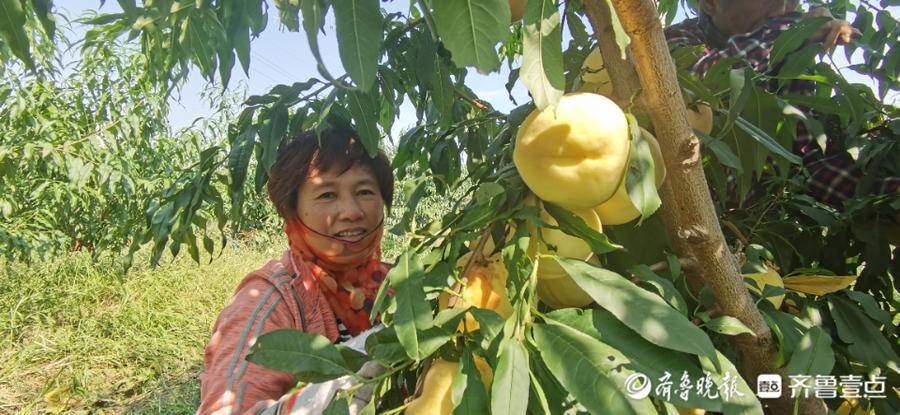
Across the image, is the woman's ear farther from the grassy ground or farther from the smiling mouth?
the grassy ground

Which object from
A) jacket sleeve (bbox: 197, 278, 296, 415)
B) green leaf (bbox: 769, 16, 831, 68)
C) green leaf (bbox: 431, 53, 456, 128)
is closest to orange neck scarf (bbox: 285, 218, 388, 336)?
jacket sleeve (bbox: 197, 278, 296, 415)

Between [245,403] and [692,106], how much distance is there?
914 mm

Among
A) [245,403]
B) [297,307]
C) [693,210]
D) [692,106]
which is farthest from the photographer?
[297,307]

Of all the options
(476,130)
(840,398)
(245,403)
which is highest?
(476,130)

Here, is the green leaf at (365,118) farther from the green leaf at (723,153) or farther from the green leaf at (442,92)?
the green leaf at (723,153)

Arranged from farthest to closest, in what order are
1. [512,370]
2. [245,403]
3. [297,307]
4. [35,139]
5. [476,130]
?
[35,139]
[476,130]
[297,307]
[245,403]
[512,370]

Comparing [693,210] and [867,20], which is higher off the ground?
[867,20]

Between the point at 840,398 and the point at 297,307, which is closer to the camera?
the point at 840,398

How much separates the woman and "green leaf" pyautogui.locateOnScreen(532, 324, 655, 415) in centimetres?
86

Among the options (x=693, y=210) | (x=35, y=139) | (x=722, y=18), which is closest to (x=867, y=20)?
(x=722, y=18)

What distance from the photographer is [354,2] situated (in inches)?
21.1

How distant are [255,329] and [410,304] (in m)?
0.71

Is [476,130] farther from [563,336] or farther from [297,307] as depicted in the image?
[563,336]

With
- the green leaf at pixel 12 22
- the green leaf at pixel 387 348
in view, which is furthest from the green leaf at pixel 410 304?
the green leaf at pixel 12 22
